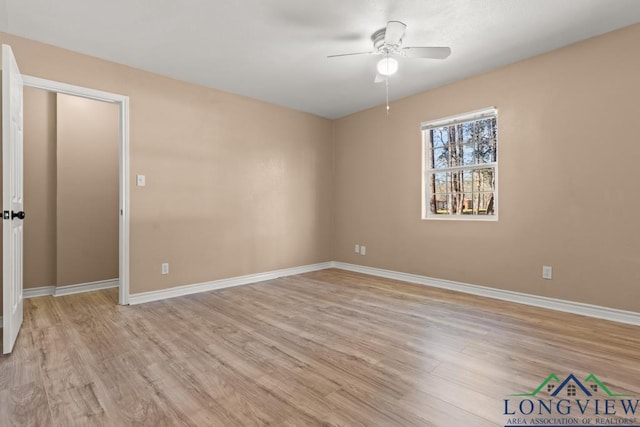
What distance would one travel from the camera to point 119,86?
3.26 meters

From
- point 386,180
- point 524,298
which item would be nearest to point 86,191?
point 386,180

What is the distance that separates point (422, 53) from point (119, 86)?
3017mm

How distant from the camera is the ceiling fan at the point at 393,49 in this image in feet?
8.09

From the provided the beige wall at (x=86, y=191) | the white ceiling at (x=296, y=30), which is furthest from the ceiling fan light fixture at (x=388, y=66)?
the beige wall at (x=86, y=191)

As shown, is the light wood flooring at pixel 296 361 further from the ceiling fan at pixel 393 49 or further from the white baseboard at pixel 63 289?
the ceiling fan at pixel 393 49

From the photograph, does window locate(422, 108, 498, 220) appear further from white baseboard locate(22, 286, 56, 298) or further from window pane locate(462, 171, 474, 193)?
white baseboard locate(22, 286, 56, 298)

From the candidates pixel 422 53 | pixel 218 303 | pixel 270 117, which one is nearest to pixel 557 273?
pixel 422 53

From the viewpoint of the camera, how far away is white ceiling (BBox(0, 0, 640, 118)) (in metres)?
2.37

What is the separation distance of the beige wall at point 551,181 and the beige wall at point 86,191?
3.88 metres

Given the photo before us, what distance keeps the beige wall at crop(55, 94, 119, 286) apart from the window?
4.16 metres

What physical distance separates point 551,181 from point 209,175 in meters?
3.80

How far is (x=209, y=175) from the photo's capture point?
3949 millimetres

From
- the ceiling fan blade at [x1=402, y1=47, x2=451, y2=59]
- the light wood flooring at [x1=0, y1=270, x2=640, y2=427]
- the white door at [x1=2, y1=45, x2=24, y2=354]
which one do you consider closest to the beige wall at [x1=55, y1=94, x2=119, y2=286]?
the light wood flooring at [x1=0, y1=270, x2=640, y2=427]

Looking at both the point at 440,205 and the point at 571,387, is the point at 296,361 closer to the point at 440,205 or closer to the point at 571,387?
the point at 571,387
